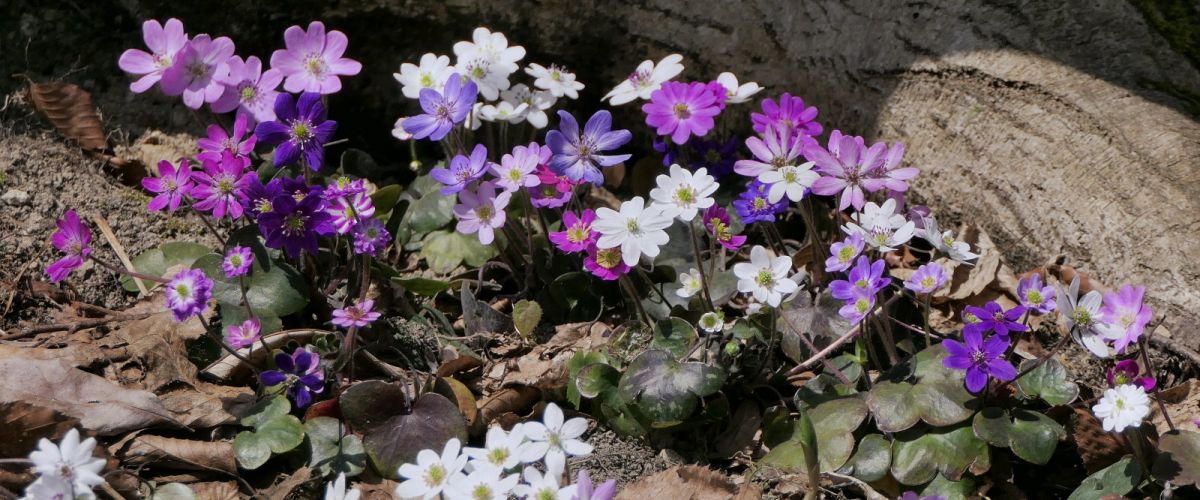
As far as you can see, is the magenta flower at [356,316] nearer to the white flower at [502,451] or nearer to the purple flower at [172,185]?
the white flower at [502,451]

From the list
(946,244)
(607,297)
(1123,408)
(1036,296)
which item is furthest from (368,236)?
(1123,408)

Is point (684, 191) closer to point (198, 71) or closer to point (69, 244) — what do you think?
point (198, 71)

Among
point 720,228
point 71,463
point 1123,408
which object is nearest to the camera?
point 71,463

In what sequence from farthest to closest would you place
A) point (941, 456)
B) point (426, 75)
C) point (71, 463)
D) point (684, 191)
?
1. point (426, 75)
2. point (684, 191)
3. point (941, 456)
4. point (71, 463)

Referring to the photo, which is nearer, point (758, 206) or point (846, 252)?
point (846, 252)

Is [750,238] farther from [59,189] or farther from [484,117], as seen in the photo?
[59,189]

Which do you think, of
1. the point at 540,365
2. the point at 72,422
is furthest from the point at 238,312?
the point at 540,365

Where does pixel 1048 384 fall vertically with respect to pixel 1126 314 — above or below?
below
